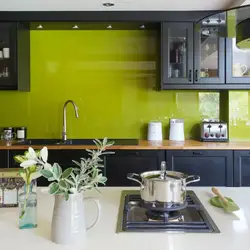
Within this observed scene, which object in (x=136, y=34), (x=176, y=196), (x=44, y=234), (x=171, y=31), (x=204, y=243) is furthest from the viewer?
(x=136, y=34)

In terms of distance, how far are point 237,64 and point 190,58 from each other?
497mm

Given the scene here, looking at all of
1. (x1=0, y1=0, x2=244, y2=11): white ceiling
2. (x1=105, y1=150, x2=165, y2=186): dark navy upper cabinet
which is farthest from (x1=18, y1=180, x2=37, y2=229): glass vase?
(x1=0, y1=0, x2=244, y2=11): white ceiling

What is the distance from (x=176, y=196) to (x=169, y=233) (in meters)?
0.17

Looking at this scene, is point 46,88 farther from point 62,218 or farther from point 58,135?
point 62,218

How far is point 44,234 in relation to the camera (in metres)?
1.15

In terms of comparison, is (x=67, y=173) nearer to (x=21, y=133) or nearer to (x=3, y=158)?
(x=3, y=158)

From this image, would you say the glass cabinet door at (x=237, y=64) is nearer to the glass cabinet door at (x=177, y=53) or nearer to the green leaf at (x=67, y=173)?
the glass cabinet door at (x=177, y=53)

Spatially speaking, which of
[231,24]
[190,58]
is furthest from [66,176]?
[190,58]

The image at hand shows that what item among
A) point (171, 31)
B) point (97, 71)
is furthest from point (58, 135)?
point (171, 31)

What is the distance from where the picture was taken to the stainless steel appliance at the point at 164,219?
1155mm

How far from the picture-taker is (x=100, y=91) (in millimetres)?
3809

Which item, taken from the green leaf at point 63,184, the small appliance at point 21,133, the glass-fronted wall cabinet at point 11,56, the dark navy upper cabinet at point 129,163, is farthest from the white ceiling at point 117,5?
the green leaf at point 63,184

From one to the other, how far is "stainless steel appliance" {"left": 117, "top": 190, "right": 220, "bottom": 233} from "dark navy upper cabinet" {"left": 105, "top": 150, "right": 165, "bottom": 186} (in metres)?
1.65

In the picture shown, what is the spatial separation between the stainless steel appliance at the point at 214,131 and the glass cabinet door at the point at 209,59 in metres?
0.47
